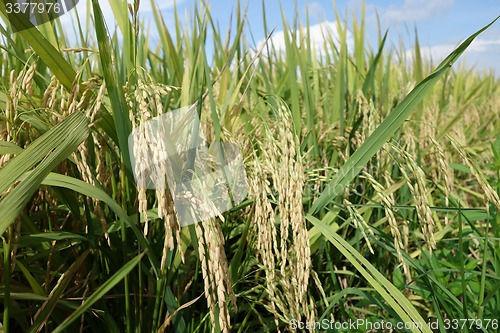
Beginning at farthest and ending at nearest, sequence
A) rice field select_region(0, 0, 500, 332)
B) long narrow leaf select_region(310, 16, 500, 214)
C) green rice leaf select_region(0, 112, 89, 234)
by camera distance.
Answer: long narrow leaf select_region(310, 16, 500, 214), rice field select_region(0, 0, 500, 332), green rice leaf select_region(0, 112, 89, 234)

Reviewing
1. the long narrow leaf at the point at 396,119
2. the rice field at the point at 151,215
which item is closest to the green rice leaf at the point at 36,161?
the rice field at the point at 151,215

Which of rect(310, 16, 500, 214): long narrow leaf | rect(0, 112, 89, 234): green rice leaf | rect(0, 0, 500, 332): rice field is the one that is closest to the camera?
rect(0, 112, 89, 234): green rice leaf

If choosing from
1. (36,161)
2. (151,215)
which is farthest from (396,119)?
(36,161)

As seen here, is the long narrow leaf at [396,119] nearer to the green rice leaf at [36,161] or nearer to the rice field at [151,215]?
the rice field at [151,215]

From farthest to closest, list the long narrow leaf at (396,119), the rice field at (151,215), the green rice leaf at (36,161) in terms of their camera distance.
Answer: the long narrow leaf at (396,119)
the rice field at (151,215)
the green rice leaf at (36,161)

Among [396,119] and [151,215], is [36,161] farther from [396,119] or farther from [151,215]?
[396,119]

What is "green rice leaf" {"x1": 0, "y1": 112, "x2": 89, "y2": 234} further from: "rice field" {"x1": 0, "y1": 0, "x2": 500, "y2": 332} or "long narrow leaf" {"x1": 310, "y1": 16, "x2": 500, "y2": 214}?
"long narrow leaf" {"x1": 310, "y1": 16, "x2": 500, "y2": 214}

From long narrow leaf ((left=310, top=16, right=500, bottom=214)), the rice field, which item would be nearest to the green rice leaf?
the rice field

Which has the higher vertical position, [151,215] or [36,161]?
[36,161]

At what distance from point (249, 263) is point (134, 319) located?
0.33m

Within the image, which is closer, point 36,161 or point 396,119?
point 36,161

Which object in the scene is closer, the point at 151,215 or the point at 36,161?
the point at 36,161

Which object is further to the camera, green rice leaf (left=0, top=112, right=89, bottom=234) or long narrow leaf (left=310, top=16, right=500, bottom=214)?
long narrow leaf (left=310, top=16, right=500, bottom=214)

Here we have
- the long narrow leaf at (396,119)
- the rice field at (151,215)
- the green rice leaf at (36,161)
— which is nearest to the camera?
the green rice leaf at (36,161)
